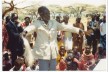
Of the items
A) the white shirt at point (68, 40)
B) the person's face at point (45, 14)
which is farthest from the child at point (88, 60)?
the person's face at point (45, 14)

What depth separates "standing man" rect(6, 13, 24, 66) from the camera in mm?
1820

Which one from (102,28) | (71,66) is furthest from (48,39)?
(102,28)

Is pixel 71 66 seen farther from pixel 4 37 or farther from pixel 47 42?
pixel 4 37

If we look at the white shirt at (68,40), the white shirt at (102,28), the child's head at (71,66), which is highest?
the white shirt at (102,28)

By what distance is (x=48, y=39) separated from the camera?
1841mm

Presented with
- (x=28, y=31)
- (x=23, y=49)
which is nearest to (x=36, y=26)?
(x=28, y=31)

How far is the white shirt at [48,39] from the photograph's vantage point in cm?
183

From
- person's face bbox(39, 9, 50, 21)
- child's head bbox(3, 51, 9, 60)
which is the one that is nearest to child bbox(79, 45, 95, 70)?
person's face bbox(39, 9, 50, 21)

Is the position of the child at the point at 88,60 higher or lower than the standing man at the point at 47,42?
lower

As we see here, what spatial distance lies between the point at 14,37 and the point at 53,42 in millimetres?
257

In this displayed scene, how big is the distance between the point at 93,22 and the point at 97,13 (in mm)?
65

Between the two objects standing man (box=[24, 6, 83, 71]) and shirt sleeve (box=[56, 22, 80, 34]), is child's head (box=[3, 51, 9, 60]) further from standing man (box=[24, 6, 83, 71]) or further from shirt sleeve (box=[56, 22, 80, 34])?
shirt sleeve (box=[56, 22, 80, 34])

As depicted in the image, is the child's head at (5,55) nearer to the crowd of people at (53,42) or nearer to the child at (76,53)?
the crowd of people at (53,42)

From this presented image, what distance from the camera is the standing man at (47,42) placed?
72.2 inches
